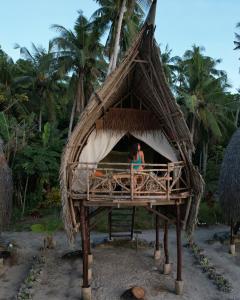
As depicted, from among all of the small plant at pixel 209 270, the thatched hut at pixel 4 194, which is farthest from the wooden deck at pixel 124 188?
the thatched hut at pixel 4 194

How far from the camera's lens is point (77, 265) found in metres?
11.5

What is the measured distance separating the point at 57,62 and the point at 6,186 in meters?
13.3

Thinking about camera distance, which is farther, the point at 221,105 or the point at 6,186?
the point at 221,105

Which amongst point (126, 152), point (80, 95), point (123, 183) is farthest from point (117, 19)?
point (123, 183)

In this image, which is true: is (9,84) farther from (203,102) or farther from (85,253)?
(85,253)

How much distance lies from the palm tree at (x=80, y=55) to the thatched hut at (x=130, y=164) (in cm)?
1200

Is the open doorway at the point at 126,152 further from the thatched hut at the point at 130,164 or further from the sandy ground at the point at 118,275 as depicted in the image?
the sandy ground at the point at 118,275

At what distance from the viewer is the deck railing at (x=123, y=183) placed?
869 centimetres

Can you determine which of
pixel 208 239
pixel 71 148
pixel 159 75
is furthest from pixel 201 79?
pixel 71 148

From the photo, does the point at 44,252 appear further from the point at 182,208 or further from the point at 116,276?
the point at 182,208

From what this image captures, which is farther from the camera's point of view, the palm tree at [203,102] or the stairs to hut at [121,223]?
the palm tree at [203,102]

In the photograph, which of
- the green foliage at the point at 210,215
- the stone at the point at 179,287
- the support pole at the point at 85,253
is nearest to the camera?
the support pole at the point at 85,253

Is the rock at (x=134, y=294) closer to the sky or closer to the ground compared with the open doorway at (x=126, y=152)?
closer to the ground

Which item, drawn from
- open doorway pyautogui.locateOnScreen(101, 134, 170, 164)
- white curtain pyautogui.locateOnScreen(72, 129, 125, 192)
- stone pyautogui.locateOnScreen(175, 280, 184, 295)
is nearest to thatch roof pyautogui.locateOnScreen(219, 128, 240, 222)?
open doorway pyautogui.locateOnScreen(101, 134, 170, 164)
